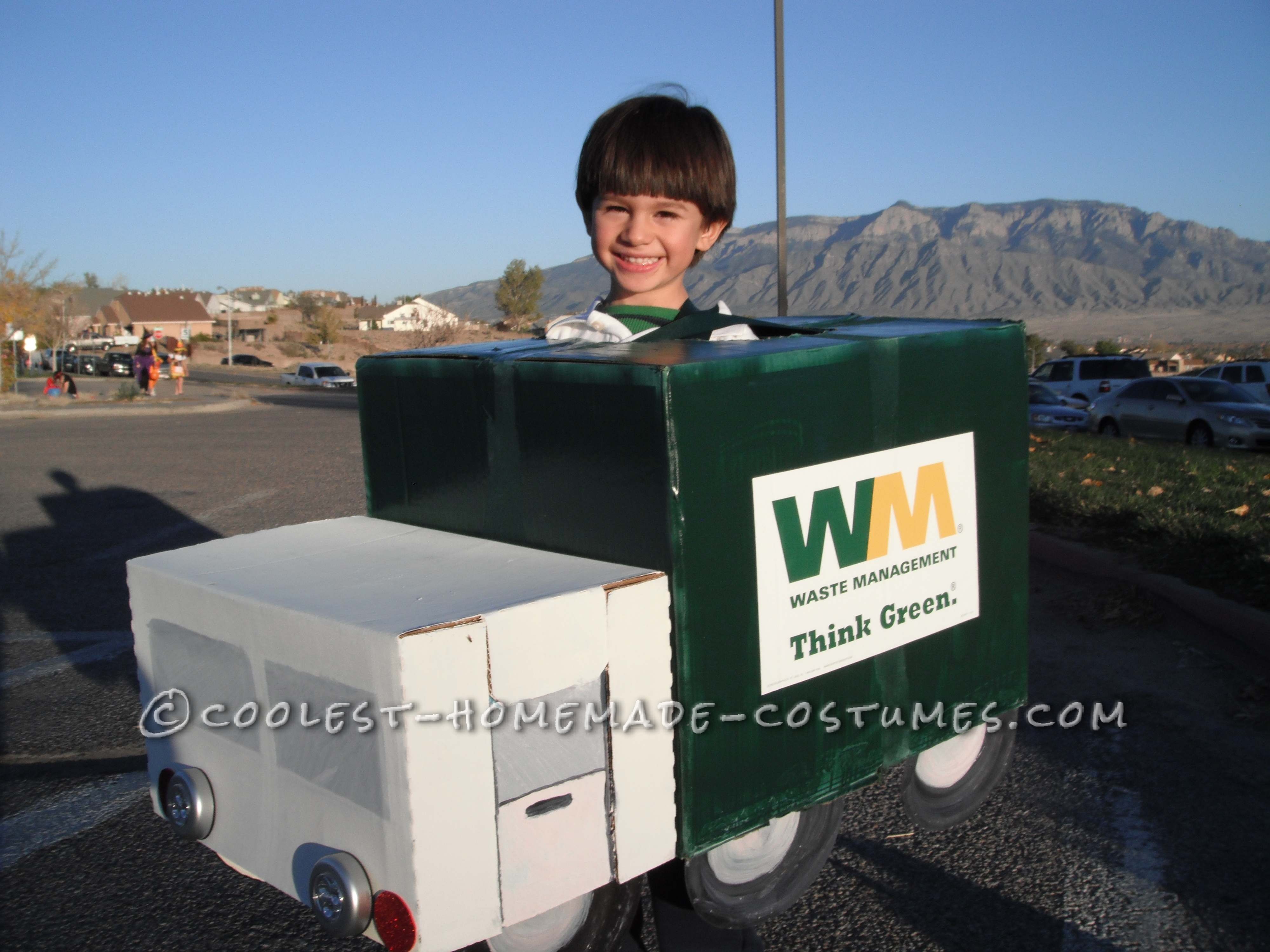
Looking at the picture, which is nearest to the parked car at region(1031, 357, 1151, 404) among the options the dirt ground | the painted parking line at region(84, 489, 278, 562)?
the painted parking line at region(84, 489, 278, 562)

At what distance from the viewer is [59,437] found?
1603cm

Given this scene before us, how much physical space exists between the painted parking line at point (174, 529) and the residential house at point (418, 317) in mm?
59144

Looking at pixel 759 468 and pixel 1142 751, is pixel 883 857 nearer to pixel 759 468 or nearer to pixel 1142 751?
pixel 1142 751

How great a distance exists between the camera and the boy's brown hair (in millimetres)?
2670

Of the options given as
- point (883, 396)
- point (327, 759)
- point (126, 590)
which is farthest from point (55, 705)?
point (883, 396)

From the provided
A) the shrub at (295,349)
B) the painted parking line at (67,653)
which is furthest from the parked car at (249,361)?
the painted parking line at (67,653)

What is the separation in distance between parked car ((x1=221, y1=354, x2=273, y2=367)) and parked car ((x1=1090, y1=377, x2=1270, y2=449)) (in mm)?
60112

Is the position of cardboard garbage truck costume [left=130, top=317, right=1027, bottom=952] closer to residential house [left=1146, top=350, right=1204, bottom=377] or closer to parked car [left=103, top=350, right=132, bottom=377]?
residential house [left=1146, top=350, right=1204, bottom=377]

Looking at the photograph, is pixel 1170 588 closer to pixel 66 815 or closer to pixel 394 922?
pixel 394 922

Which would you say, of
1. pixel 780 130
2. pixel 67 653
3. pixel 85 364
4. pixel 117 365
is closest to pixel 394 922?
pixel 67 653

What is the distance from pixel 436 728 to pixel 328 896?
1.37 feet

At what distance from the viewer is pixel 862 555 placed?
2264mm

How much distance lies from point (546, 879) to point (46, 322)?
Result: 68.7 m

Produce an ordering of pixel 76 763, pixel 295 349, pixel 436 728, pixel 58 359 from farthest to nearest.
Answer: pixel 295 349, pixel 58 359, pixel 76 763, pixel 436 728
